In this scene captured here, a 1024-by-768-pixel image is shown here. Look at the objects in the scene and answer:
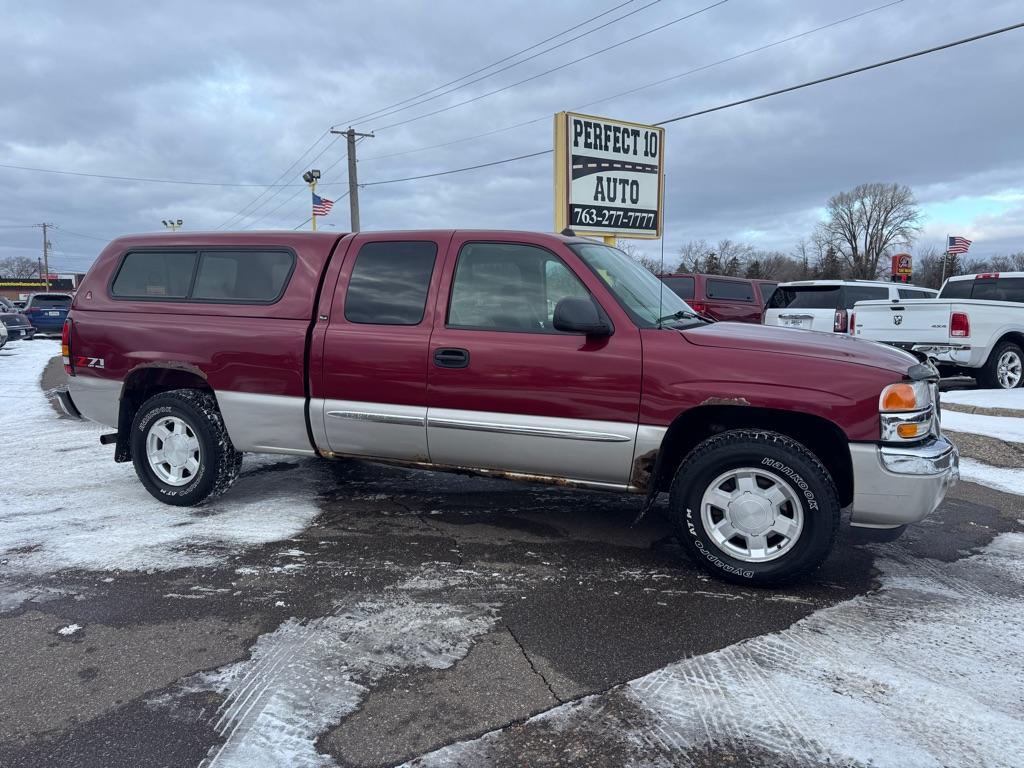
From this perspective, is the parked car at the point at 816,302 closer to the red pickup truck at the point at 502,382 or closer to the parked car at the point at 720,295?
the parked car at the point at 720,295

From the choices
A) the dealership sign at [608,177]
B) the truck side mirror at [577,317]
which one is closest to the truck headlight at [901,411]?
the truck side mirror at [577,317]

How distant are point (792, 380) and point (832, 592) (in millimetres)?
1125

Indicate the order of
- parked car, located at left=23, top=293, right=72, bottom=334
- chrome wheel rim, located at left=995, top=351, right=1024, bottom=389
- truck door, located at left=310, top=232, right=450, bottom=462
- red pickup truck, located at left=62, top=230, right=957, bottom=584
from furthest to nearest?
parked car, located at left=23, top=293, right=72, bottom=334 → chrome wheel rim, located at left=995, top=351, right=1024, bottom=389 → truck door, located at left=310, top=232, right=450, bottom=462 → red pickup truck, located at left=62, top=230, right=957, bottom=584

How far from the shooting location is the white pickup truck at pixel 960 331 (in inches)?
393

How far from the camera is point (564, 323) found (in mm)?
3740

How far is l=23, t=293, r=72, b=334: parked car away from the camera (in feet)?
85.6

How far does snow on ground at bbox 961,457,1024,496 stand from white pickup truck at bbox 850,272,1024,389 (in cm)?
433

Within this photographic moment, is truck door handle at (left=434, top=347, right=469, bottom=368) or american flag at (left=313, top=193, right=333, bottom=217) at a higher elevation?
american flag at (left=313, top=193, right=333, bottom=217)

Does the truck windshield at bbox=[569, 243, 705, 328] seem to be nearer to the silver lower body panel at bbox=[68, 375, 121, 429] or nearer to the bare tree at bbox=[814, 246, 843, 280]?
the silver lower body panel at bbox=[68, 375, 121, 429]

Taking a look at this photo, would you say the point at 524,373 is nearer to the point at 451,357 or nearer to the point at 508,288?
the point at 451,357

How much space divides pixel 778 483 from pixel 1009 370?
9.19 m

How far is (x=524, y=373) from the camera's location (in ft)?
12.9

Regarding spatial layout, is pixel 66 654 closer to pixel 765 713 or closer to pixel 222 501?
pixel 222 501

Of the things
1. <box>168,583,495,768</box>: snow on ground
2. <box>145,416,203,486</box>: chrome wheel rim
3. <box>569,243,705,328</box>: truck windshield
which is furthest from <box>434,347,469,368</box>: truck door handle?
<box>145,416,203,486</box>: chrome wheel rim
